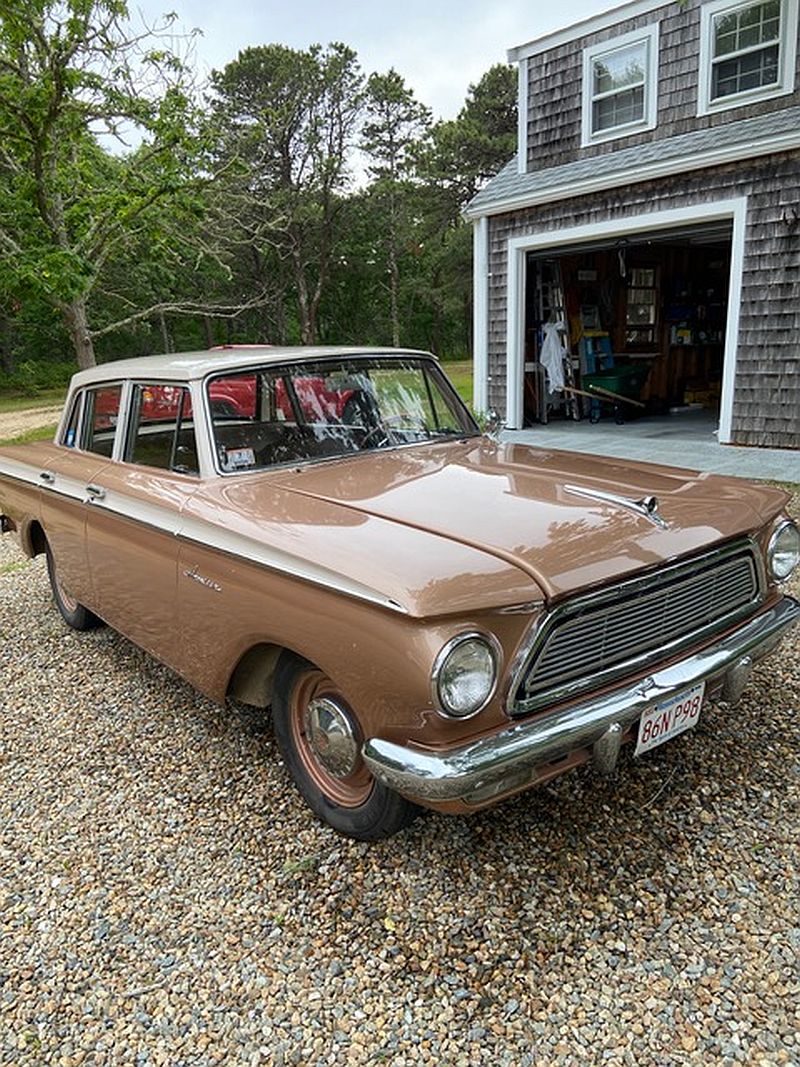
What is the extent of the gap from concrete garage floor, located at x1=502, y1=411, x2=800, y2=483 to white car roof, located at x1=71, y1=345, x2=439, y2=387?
11.4 ft

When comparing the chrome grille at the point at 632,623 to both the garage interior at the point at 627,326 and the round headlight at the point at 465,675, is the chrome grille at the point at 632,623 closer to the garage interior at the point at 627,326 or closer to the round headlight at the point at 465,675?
the round headlight at the point at 465,675

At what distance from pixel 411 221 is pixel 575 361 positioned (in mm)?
23959

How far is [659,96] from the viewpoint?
985cm

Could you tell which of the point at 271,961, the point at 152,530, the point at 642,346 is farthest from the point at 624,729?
the point at 642,346

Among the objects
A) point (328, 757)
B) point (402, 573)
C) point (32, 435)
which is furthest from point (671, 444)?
point (32, 435)

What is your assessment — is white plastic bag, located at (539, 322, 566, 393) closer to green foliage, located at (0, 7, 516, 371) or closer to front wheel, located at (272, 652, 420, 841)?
green foliage, located at (0, 7, 516, 371)

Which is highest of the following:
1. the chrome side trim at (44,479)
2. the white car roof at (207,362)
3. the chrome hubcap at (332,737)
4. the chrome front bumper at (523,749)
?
the white car roof at (207,362)

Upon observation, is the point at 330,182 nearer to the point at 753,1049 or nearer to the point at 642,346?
the point at 642,346

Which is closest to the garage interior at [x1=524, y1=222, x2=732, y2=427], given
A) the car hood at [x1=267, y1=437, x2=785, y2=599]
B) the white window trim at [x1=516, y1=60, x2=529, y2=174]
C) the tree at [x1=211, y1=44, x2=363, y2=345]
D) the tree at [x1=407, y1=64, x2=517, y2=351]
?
the white window trim at [x1=516, y1=60, x2=529, y2=174]

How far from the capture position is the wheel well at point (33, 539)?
4512 mm

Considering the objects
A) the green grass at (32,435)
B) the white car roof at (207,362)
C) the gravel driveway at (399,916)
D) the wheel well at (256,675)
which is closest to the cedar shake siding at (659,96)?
the white car roof at (207,362)

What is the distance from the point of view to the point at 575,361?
1247 cm

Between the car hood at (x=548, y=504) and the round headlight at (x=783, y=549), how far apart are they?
0.32 ft

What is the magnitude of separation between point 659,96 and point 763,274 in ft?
9.94
